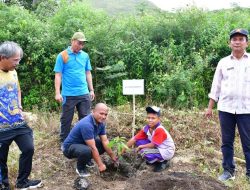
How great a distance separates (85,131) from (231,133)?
6.61 ft

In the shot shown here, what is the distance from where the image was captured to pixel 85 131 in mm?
4836

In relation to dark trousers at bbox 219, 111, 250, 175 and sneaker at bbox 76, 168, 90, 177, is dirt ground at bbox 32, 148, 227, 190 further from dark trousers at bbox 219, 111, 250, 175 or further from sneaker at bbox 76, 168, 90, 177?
dark trousers at bbox 219, 111, 250, 175

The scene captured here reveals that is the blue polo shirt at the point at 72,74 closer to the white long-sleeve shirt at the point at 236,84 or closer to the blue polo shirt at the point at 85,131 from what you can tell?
the blue polo shirt at the point at 85,131

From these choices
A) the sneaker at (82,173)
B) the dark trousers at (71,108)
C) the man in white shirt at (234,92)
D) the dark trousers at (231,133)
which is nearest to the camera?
the man in white shirt at (234,92)

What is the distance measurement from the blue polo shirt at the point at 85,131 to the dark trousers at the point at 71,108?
0.88 m

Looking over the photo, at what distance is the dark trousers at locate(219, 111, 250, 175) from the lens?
15.2 feet

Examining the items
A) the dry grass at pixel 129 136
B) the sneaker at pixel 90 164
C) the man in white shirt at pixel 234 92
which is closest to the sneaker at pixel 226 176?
the man in white shirt at pixel 234 92

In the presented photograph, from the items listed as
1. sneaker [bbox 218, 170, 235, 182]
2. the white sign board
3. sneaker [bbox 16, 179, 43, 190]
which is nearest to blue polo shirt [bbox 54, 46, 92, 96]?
the white sign board

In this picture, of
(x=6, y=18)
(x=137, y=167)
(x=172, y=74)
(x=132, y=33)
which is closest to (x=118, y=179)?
(x=137, y=167)

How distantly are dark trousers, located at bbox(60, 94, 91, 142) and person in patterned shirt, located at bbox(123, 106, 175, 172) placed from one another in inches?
41.2

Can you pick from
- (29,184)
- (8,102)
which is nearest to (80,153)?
(29,184)

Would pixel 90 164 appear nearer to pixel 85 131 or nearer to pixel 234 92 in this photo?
pixel 85 131

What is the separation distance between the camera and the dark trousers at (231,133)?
464 centimetres

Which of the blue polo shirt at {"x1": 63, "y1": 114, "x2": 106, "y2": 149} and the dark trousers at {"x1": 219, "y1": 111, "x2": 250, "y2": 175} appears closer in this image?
the dark trousers at {"x1": 219, "y1": 111, "x2": 250, "y2": 175}
